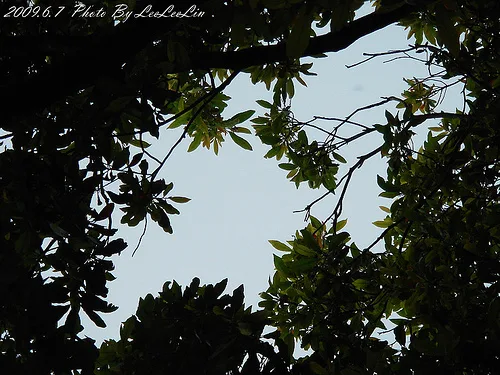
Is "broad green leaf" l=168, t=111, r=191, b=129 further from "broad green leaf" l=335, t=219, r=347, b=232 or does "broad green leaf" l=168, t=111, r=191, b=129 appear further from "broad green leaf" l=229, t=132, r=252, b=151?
"broad green leaf" l=335, t=219, r=347, b=232

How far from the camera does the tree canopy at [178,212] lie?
2195 mm

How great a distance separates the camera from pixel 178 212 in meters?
2.80

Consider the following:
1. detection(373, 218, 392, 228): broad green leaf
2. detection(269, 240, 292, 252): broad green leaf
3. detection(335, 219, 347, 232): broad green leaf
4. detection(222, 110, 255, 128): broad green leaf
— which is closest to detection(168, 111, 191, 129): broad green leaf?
detection(222, 110, 255, 128): broad green leaf

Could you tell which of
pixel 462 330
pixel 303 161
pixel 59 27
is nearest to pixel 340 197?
pixel 303 161

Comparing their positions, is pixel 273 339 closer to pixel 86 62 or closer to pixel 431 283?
pixel 431 283

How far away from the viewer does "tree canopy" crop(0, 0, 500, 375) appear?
220 centimetres

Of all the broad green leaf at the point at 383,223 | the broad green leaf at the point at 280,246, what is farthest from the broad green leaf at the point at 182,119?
the broad green leaf at the point at 383,223

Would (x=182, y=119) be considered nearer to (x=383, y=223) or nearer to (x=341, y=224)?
(x=341, y=224)

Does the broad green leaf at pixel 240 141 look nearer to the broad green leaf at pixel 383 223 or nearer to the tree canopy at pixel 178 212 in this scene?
the tree canopy at pixel 178 212

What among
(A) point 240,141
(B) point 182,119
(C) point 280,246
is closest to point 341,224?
(C) point 280,246

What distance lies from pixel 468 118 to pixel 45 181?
88.3 inches

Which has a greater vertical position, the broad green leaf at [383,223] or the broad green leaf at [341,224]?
the broad green leaf at [383,223]

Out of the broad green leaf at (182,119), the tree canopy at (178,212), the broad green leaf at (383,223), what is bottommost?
the tree canopy at (178,212)

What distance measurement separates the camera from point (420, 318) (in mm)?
2682
